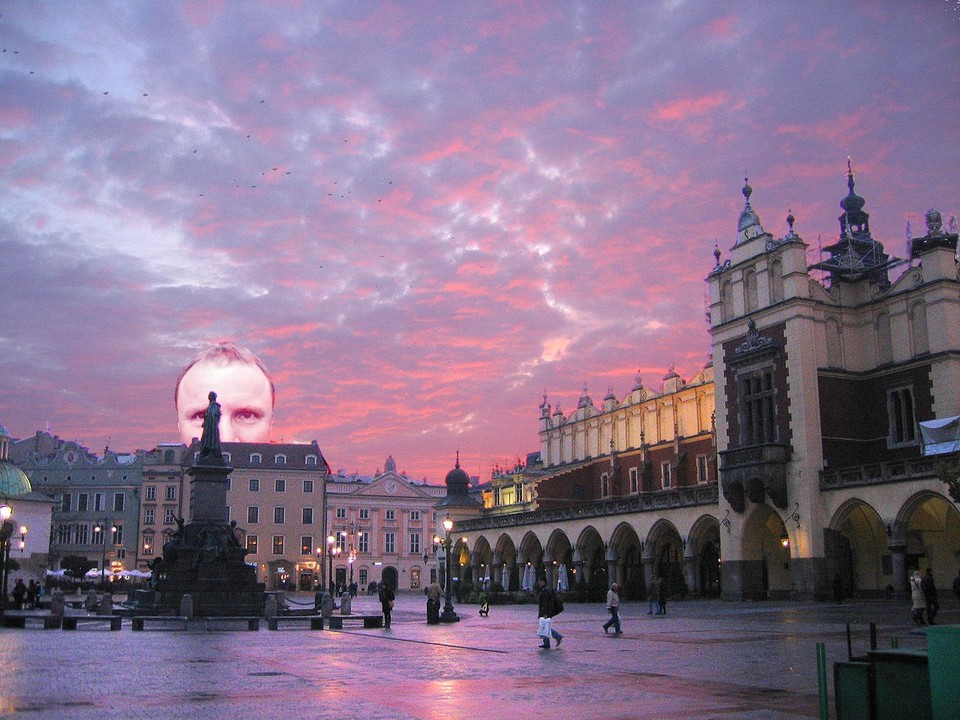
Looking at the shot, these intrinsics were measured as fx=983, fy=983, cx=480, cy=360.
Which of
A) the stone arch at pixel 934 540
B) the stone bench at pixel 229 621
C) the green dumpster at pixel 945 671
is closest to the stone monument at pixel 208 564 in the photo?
the stone bench at pixel 229 621

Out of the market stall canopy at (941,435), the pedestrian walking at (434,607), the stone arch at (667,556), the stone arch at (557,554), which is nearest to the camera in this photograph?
the pedestrian walking at (434,607)

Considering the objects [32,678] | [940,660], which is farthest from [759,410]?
[940,660]

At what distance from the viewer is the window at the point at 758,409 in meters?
51.9

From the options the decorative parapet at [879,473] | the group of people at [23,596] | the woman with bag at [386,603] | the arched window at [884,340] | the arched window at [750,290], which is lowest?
the group of people at [23,596]

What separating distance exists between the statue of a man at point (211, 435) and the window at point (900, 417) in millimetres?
33210

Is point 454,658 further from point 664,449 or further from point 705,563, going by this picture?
point 664,449

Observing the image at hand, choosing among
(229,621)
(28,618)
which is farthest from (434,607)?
(28,618)

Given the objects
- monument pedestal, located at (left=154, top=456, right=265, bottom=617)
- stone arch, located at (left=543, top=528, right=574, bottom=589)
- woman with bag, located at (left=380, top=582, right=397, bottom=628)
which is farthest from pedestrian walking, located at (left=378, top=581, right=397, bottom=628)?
stone arch, located at (left=543, top=528, right=574, bottom=589)

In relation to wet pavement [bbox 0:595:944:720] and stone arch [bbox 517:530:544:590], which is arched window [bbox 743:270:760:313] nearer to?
wet pavement [bbox 0:595:944:720]

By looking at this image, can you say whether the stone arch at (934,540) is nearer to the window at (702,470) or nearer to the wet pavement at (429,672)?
the wet pavement at (429,672)

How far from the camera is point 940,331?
48281mm

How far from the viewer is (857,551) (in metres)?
49.4

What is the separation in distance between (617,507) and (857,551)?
1649 cm

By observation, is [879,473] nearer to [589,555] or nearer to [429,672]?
[589,555]
